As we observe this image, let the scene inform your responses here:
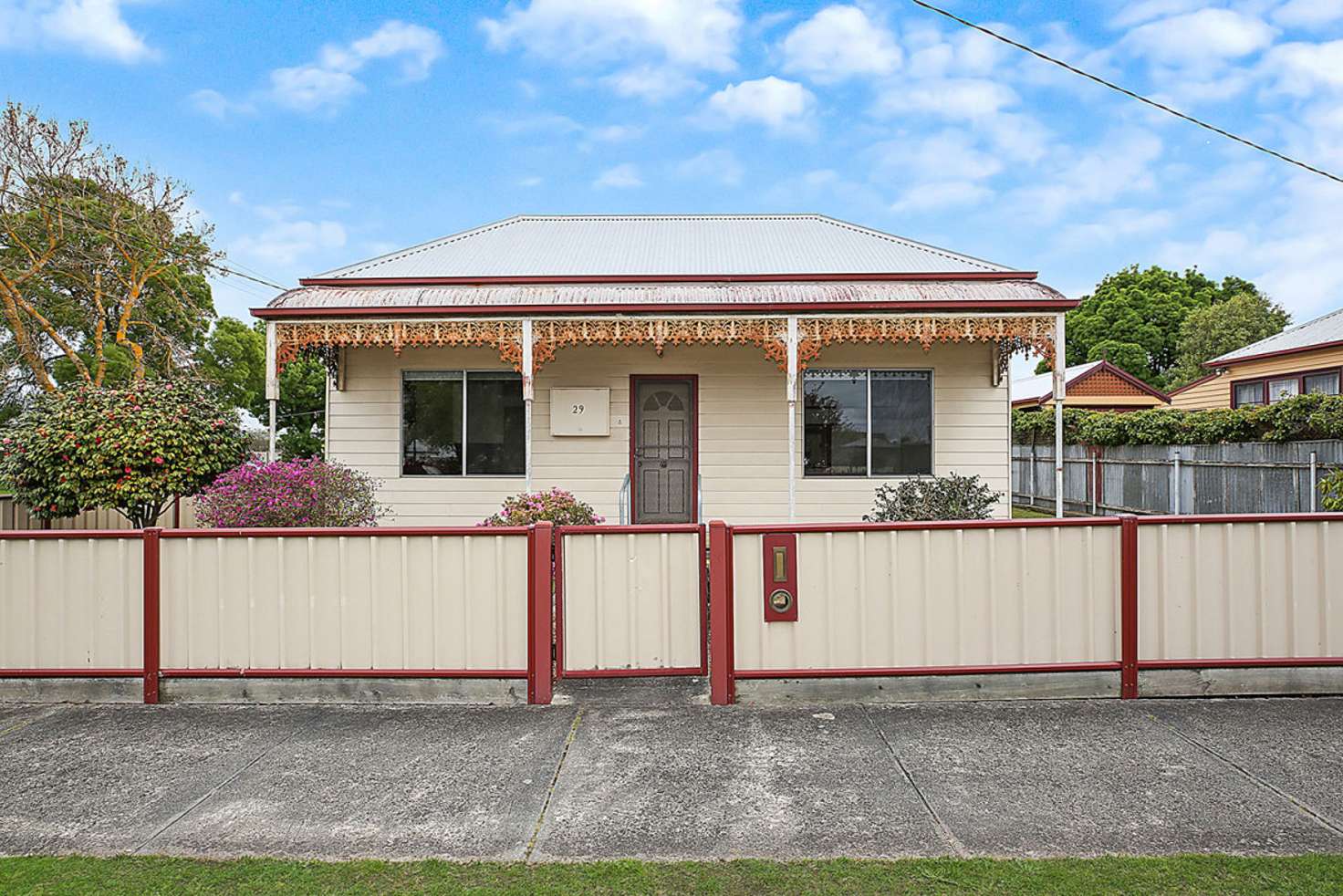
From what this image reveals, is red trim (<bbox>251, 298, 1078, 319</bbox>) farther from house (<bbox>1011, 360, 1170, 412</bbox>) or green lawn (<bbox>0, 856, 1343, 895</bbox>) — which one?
house (<bbox>1011, 360, 1170, 412</bbox>)

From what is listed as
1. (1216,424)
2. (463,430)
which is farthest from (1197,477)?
(463,430)

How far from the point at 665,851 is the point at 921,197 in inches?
992

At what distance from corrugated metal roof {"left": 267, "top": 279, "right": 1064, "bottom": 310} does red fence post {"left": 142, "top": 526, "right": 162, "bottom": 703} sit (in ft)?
16.8

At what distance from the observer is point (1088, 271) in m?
58.4

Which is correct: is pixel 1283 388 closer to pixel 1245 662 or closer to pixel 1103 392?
pixel 1103 392

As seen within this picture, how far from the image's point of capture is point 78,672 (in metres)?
5.17

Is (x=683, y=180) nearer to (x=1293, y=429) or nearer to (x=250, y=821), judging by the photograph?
(x=1293, y=429)

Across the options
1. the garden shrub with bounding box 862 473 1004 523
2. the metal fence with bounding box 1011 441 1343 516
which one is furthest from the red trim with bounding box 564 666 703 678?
the metal fence with bounding box 1011 441 1343 516

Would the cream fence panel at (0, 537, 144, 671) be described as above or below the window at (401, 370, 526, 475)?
below

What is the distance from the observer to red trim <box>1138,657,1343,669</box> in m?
5.04

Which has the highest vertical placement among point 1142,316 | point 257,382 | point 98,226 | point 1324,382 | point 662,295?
point 1142,316

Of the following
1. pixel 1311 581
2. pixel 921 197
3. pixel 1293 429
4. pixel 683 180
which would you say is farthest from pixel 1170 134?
pixel 1311 581

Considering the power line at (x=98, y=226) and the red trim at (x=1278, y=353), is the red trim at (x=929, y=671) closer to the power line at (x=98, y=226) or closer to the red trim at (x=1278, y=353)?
the red trim at (x=1278, y=353)

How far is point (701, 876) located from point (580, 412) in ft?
26.7
